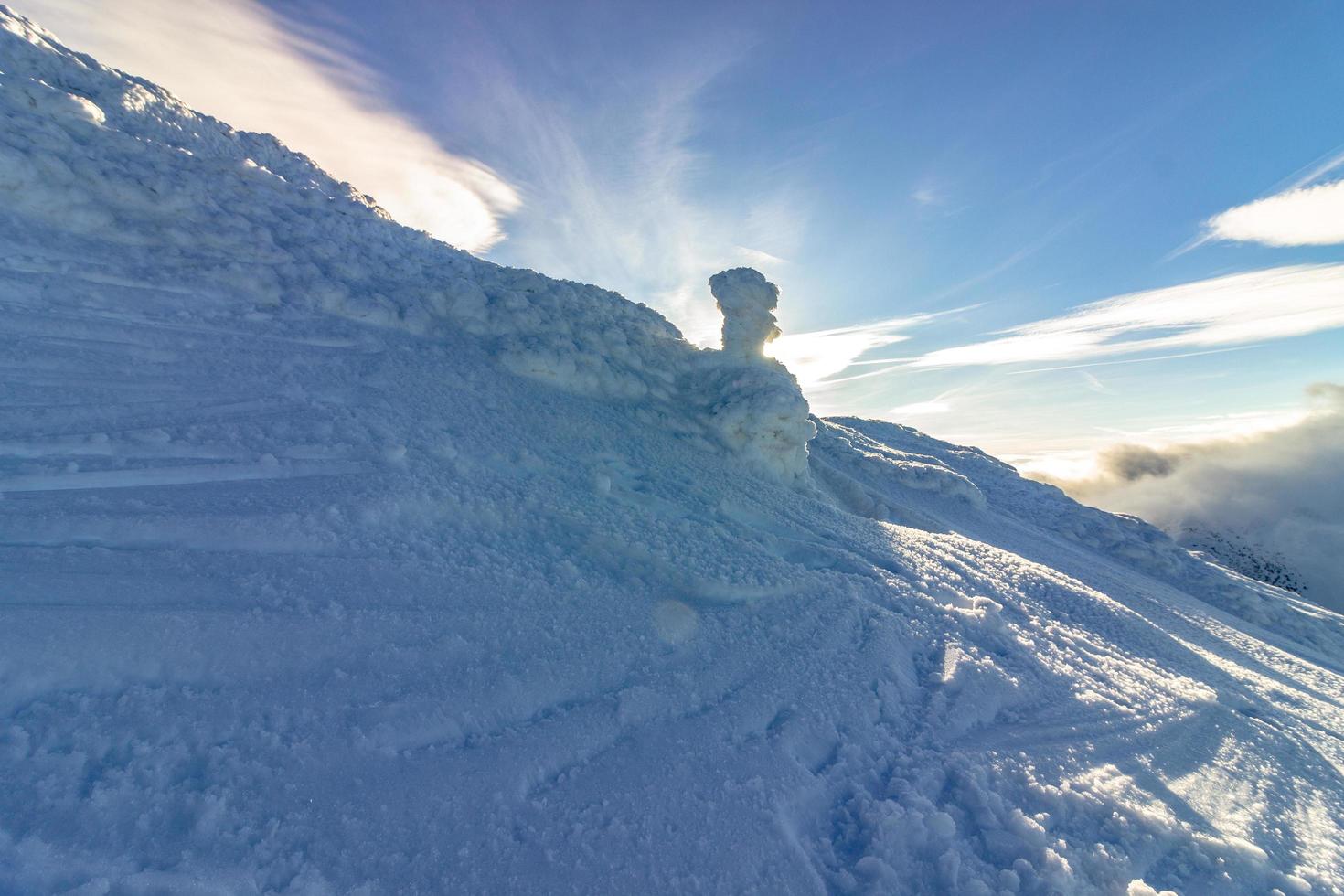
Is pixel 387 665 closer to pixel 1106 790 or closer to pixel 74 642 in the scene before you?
pixel 74 642

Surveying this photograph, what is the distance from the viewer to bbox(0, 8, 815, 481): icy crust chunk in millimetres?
10867

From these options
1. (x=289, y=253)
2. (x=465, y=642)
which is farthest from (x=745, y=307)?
(x=465, y=642)

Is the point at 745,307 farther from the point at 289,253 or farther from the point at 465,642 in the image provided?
the point at 465,642

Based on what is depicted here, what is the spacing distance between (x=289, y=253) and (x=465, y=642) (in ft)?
37.6

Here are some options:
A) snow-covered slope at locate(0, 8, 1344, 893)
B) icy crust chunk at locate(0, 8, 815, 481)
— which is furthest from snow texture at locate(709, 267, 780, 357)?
snow-covered slope at locate(0, 8, 1344, 893)

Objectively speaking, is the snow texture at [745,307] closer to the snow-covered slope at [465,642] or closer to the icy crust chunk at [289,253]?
the icy crust chunk at [289,253]

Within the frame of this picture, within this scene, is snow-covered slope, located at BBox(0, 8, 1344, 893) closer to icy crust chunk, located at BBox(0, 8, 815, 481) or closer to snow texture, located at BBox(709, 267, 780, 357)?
icy crust chunk, located at BBox(0, 8, 815, 481)

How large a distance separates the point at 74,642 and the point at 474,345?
9.46m

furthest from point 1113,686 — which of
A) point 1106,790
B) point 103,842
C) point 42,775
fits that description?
point 42,775

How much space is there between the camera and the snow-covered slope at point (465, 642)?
163 inches

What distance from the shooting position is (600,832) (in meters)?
4.30

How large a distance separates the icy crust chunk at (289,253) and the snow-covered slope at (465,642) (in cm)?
11

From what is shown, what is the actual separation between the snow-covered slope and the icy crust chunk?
112mm

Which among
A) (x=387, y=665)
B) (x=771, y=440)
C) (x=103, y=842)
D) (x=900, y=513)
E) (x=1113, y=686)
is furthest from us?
(x=900, y=513)
